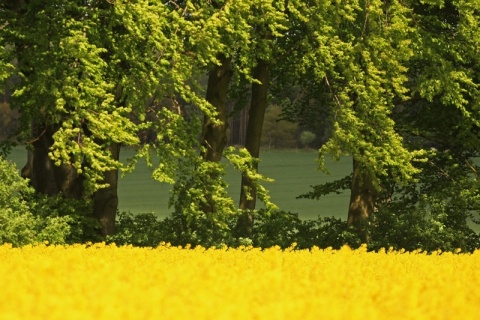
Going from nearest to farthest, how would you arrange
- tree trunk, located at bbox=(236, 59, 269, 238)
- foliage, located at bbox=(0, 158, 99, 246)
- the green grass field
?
foliage, located at bbox=(0, 158, 99, 246) → tree trunk, located at bbox=(236, 59, 269, 238) → the green grass field

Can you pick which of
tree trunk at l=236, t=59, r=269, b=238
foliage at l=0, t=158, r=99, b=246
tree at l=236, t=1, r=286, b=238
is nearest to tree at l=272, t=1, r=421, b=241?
tree at l=236, t=1, r=286, b=238

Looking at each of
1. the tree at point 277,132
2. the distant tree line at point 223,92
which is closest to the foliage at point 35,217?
the distant tree line at point 223,92

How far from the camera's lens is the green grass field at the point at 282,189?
44.6 meters

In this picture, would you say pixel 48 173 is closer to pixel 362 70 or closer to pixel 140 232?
pixel 140 232

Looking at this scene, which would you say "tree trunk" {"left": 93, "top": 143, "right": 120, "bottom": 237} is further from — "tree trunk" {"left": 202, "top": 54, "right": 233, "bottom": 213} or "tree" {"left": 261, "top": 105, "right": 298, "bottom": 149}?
"tree" {"left": 261, "top": 105, "right": 298, "bottom": 149}

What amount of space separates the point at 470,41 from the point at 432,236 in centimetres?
444

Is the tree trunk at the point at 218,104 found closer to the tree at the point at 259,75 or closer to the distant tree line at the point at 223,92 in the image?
the distant tree line at the point at 223,92

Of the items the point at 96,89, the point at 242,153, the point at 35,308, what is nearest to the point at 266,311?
the point at 35,308

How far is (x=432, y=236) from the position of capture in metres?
21.8

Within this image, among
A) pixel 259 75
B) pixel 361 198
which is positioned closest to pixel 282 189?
pixel 361 198

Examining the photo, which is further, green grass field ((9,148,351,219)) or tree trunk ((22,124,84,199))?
green grass field ((9,148,351,219))

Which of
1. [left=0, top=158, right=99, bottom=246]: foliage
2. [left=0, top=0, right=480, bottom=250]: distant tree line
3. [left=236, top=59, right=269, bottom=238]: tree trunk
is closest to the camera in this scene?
[left=0, top=158, right=99, bottom=246]: foliage

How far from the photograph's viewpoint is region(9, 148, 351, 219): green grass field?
44.6 metres

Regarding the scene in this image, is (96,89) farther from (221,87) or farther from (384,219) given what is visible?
(384,219)
